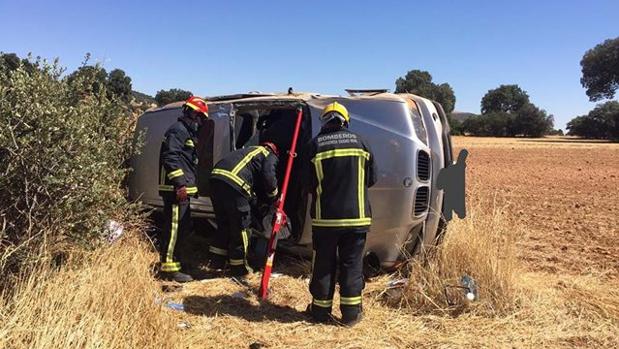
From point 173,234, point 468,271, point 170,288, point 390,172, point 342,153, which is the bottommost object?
point 170,288

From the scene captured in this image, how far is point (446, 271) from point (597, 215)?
591 centimetres

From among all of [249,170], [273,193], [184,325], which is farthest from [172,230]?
[184,325]

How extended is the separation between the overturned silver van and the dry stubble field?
35 centimetres

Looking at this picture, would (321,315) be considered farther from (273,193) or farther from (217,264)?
(217,264)

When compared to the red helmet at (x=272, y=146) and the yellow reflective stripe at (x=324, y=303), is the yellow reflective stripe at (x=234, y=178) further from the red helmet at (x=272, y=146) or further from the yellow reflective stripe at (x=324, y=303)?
the yellow reflective stripe at (x=324, y=303)

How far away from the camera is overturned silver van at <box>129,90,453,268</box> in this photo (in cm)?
496

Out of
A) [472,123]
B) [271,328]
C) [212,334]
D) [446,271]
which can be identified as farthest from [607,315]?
[472,123]

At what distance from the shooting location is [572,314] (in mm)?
4641

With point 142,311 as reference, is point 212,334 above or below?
below

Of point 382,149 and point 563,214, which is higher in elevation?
point 382,149

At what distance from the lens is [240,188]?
17.8 feet

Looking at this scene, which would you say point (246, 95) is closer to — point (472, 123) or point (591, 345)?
point (591, 345)

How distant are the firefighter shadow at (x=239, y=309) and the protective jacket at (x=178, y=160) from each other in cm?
123

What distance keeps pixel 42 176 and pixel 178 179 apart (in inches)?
69.8
